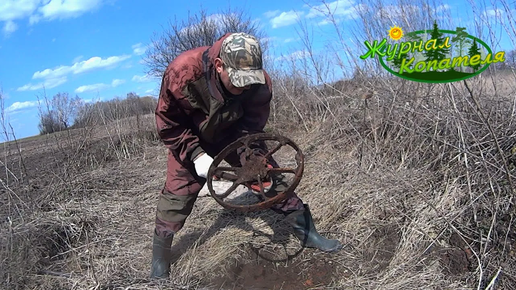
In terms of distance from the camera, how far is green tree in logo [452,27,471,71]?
340 centimetres

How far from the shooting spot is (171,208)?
106 inches

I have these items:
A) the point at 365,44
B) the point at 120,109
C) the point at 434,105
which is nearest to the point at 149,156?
the point at 120,109

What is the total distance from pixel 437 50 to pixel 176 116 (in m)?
2.52

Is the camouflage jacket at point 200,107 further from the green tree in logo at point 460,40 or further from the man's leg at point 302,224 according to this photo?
the green tree in logo at point 460,40

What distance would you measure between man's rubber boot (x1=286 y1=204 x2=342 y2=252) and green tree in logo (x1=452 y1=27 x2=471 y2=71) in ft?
6.11

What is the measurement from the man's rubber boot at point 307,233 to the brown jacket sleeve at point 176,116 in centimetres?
87

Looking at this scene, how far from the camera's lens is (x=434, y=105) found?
349 centimetres

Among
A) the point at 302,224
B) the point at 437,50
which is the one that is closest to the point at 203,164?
the point at 302,224

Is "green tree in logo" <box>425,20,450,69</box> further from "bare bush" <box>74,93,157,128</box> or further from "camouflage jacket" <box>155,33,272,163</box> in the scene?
"bare bush" <box>74,93,157,128</box>

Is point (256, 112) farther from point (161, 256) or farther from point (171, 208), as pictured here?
point (161, 256)

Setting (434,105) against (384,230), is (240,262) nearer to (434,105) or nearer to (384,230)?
(384,230)

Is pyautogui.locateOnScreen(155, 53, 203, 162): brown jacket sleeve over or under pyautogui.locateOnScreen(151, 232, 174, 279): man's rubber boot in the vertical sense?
over

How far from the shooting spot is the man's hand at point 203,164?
8.17 feet

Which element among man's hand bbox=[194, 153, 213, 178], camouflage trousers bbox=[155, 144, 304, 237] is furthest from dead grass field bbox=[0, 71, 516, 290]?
man's hand bbox=[194, 153, 213, 178]
